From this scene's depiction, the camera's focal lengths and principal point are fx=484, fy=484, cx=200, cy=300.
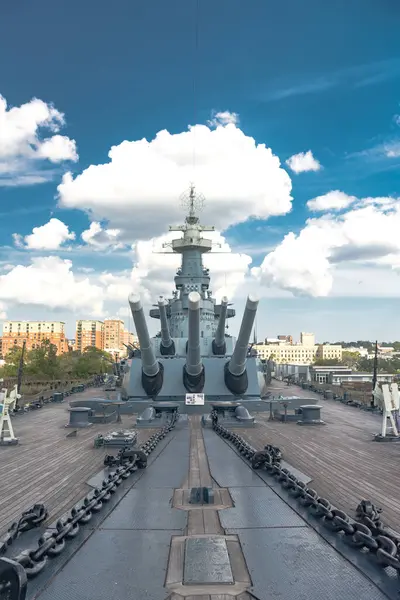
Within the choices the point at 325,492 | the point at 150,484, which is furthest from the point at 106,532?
the point at 325,492

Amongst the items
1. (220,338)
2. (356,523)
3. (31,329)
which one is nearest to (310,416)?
(220,338)

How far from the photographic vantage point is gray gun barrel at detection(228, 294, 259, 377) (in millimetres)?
11422

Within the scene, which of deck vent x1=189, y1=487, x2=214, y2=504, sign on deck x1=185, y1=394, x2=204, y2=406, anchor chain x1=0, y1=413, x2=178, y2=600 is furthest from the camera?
sign on deck x1=185, y1=394, x2=204, y2=406

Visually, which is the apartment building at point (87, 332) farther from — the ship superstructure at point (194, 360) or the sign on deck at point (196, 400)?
the sign on deck at point (196, 400)

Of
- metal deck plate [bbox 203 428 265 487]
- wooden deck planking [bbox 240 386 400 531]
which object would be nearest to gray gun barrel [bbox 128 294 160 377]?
wooden deck planking [bbox 240 386 400 531]

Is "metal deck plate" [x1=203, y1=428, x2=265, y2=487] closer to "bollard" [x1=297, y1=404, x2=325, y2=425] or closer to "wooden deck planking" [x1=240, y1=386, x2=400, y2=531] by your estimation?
"wooden deck planking" [x1=240, y1=386, x2=400, y2=531]

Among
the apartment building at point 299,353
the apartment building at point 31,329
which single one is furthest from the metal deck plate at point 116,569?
the apartment building at point 31,329

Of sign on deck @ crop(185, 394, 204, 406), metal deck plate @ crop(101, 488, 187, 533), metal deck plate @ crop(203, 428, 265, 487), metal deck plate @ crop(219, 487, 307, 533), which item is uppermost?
sign on deck @ crop(185, 394, 204, 406)

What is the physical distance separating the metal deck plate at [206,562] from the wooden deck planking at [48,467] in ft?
4.81

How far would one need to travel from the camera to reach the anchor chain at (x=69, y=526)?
2.77 metres

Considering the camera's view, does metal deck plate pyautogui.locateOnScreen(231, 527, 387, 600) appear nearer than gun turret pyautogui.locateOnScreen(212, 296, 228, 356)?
Yes

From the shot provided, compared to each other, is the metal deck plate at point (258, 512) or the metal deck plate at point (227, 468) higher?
the metal deck plate at point (258, 512)

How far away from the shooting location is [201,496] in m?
4.52

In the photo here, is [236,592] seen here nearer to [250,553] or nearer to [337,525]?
[250,553]
